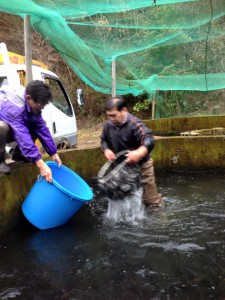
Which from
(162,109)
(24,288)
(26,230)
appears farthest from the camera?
(162,109)

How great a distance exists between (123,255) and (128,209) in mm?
1011

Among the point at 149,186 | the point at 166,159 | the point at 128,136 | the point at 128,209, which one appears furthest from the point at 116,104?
the point at 166,159

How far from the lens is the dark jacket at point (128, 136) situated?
405 cm

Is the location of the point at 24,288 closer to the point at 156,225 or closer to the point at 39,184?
the point at 39,184

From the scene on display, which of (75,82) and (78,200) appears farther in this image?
(75,82)

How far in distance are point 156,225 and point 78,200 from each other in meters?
1.03

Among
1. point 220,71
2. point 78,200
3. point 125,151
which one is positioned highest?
point 220,71

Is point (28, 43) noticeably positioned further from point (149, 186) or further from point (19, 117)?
point (149, 186)

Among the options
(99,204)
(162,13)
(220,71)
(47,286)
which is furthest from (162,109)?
(47,286)

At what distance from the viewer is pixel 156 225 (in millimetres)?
4094

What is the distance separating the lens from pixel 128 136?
4.13 m

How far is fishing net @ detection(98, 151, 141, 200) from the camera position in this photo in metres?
3.95

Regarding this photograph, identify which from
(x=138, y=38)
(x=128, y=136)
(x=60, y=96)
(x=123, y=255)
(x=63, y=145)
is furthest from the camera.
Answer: (x=60, y=96)

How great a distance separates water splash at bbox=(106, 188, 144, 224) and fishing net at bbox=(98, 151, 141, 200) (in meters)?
0.12
